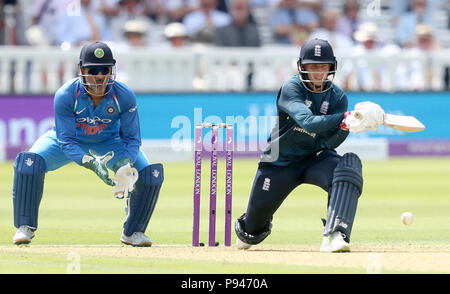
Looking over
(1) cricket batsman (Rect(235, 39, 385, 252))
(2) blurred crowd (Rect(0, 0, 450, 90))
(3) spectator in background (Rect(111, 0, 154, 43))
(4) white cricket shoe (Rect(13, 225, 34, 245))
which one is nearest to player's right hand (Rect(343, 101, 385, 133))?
(1) cricket batsman (Rect(235, 39, 385, 252))

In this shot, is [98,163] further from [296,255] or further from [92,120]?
[296,255]

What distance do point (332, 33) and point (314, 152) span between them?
35.8ft

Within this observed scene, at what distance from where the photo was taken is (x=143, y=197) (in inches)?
320

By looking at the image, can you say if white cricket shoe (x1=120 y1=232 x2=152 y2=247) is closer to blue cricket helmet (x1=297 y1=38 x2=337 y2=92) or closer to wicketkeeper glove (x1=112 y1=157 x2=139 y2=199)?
wicketkeeper glove (x1=112 y1=157 x2=139 y2=199)

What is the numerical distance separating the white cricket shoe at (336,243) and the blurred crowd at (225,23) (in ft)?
32.7

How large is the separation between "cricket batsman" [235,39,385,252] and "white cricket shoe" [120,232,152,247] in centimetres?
70

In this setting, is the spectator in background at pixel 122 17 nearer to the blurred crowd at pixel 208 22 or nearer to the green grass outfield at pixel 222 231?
the blurred crowd at pixel 208 22

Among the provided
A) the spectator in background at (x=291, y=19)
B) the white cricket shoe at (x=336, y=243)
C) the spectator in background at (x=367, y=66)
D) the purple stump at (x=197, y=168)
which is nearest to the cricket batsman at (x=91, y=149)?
the purple stump at (x=197, y=168)

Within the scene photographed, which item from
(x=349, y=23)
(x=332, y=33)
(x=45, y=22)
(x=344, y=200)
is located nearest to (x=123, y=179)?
(x=344, y=200)

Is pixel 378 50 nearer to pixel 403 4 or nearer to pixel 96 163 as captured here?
pixel 403 4

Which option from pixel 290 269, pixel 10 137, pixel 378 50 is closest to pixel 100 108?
pixel 290 269

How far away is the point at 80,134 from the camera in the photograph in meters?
8.26

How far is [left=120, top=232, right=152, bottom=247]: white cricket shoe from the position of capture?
8133 millimetres
